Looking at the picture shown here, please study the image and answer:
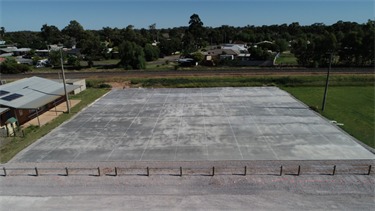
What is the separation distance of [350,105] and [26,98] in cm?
4120

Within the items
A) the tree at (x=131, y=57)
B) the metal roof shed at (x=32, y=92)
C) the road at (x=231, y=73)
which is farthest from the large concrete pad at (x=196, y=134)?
the tree at (x=131, y=57)

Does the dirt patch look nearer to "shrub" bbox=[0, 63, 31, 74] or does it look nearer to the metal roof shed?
the metal roof shed

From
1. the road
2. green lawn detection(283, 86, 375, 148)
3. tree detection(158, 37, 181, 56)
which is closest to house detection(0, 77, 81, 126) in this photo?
the road

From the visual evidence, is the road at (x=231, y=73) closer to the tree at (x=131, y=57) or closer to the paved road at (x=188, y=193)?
the tree at (x=131, y=57)

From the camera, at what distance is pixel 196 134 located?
2283 centimetres

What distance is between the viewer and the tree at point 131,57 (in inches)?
2525

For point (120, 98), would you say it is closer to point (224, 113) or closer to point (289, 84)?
point (224, 113)

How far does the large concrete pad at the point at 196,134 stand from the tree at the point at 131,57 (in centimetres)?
3171

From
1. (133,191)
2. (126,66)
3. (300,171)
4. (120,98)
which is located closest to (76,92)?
(120,98)

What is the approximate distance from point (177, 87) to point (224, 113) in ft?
54.9

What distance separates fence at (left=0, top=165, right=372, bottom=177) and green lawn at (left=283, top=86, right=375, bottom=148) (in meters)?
6.41

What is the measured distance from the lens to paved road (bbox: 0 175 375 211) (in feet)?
44.4

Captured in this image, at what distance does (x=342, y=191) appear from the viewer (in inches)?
568

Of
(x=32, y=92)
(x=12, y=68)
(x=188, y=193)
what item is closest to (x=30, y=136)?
(x=32, y=92)
